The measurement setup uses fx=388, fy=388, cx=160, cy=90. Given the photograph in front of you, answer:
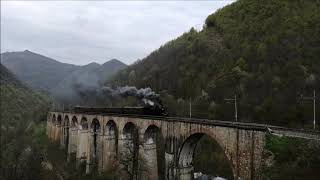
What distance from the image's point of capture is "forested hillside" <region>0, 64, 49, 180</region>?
53.3 m

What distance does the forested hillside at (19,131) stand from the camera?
175 ft

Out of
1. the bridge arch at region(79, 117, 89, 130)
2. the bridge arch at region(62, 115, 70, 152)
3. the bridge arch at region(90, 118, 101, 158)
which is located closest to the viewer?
the bridge arch at region(90, 118, 101, 158)

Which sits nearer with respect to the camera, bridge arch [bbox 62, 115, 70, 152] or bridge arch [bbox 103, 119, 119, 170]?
bridge arch [bbox 103, 119, 119, 170]

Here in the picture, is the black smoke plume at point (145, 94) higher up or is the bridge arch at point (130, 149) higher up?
the black smoke plume at point (145, 94)

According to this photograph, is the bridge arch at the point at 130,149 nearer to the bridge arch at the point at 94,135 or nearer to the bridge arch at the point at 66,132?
the bridge arch at the point at 94,135

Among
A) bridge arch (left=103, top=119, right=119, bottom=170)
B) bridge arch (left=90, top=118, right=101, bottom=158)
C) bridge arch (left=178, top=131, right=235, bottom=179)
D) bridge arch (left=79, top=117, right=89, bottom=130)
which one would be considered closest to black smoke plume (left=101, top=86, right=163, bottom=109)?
bridge arch (left=103, top=119, right=119, bottom=170)

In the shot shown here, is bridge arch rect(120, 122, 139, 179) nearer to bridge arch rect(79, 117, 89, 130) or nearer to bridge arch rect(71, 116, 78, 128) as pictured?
bridge arch rect(79, 117, 89, 130)

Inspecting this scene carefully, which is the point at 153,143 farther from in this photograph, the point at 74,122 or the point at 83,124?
the point at 74,122

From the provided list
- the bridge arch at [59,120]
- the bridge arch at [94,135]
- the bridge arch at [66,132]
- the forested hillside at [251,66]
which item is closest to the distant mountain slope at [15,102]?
the bridge arch at [59,120]

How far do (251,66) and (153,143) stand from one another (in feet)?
139

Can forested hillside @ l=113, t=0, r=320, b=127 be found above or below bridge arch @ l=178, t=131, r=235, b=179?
above

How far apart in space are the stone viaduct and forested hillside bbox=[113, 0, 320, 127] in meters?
20.7

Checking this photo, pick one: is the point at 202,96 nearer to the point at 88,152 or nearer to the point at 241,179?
the point at 88,152

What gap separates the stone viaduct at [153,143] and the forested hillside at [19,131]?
21.7ft
